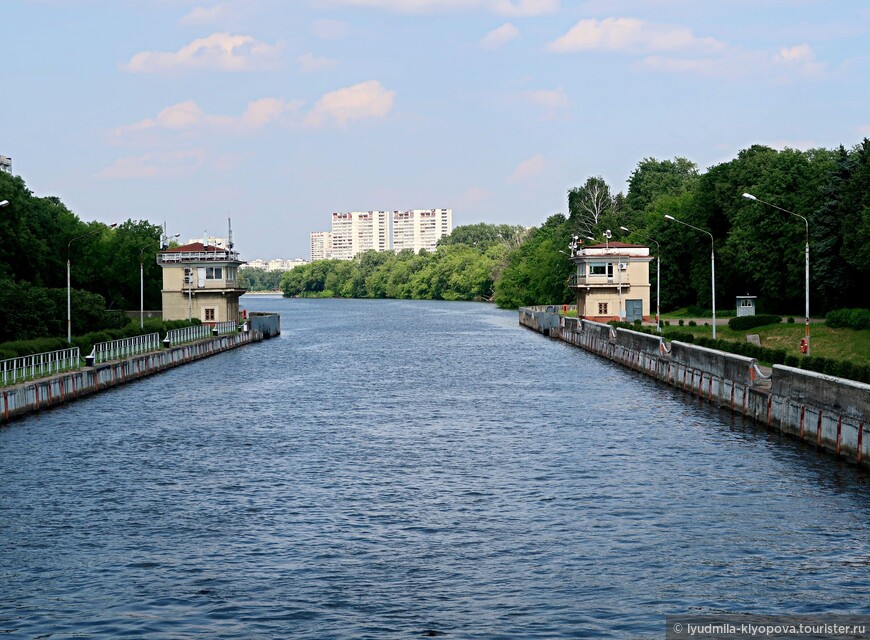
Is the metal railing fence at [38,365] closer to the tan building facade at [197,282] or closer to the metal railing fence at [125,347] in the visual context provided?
the metal railing fence at [125,347]

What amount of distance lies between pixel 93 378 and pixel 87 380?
1.19 meters

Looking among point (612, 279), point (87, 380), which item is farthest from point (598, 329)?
point (87, 380)

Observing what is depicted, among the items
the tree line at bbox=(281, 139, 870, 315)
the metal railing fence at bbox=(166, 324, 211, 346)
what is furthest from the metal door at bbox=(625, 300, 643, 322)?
the metal railing fence at bbox=(166, 324, 211, 346)

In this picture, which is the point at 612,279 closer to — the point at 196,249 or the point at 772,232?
the point at 772,232

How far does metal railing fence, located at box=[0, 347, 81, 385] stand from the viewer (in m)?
56.1

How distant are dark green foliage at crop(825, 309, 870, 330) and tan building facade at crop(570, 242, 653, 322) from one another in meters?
39.7

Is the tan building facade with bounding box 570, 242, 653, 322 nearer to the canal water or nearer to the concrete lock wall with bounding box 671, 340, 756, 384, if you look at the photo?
the concrete lock wall with bounding box 671, 340, 756, 384

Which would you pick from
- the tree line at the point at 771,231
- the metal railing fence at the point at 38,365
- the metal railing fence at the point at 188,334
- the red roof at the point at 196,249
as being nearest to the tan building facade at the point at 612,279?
the tree line at the point at 771,231

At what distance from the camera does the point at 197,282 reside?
4545 inches

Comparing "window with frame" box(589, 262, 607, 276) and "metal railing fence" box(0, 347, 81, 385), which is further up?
"window with frame" box(589, 262, 607, 276)

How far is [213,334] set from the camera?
10931 centimetres

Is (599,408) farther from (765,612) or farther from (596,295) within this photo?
(596,295)

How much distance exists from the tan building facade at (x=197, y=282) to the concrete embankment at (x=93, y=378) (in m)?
10.1

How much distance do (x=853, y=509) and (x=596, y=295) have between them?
94698 mm
